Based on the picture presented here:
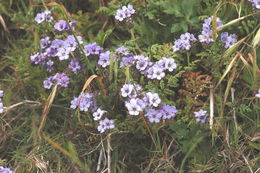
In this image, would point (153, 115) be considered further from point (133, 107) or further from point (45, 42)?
point (45, 42)

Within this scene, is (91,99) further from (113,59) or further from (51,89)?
(51,89)

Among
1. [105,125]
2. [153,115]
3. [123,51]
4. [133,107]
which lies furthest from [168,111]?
[123,51]

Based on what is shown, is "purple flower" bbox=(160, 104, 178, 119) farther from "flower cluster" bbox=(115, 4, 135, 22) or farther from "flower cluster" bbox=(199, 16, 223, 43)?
"flower cluster" bbox=(115, 4, 135, 22)

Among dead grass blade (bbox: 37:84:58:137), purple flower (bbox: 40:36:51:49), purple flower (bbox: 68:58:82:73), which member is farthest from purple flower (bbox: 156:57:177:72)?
purple flower (bbox: 40:36:51:49)

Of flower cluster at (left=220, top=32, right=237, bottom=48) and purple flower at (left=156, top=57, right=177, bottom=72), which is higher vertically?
flower cluster at (left=220, top=32, right=237, bottom=48)

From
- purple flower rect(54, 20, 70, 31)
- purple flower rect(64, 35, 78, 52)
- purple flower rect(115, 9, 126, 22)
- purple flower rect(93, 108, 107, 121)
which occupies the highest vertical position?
purple flower rect(115, 9, 126, 22)

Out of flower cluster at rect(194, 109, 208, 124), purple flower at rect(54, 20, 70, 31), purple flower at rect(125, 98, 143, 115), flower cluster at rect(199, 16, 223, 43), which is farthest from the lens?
purple flower at rect(54, 20, 70, 31)

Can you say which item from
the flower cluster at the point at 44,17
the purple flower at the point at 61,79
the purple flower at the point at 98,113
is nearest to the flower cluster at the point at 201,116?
the purple flower at the point at 98,113

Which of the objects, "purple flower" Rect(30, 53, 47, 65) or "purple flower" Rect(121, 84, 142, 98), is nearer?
"purple flower" Rect(121, 84, 142, 98)

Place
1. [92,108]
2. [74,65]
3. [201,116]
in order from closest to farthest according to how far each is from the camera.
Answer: [201,116], [92,108], [74,65]
